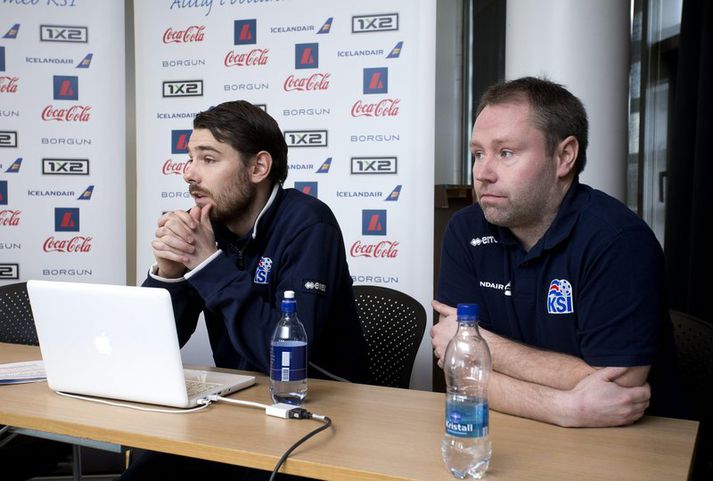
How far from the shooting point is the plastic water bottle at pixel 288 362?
148 centimetres

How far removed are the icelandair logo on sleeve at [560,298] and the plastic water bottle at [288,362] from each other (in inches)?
23.9

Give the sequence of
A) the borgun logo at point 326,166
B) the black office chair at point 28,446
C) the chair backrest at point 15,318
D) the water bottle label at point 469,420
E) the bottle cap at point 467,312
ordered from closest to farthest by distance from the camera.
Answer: the water bottle label at point 469,420 < the bottle cap at point 467,312 < the black office chair at point 28,446 < the chair backrest at point 15,318 < the borgun logo at point 326,166

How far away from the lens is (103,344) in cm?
146

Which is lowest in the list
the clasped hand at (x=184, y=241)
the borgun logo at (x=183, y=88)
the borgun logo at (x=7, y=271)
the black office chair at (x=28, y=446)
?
the black office chair at (x=28, y=446)

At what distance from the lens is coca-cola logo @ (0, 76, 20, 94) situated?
372 centimetres

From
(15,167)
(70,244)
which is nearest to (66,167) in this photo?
(15,167)

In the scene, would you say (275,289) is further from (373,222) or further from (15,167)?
(15,167)

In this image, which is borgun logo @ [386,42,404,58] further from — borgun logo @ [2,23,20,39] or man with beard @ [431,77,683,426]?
borgun logo @ [2,23,20,39]

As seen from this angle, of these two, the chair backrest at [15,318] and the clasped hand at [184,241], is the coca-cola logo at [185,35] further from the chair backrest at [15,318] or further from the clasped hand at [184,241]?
the clasped hand at [184,241]

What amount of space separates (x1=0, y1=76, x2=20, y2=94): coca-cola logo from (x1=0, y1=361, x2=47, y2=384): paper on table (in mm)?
2355

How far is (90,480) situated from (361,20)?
272cm

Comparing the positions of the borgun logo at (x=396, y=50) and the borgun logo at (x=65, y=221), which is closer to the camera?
the borgun logo at (x=396, y=50)

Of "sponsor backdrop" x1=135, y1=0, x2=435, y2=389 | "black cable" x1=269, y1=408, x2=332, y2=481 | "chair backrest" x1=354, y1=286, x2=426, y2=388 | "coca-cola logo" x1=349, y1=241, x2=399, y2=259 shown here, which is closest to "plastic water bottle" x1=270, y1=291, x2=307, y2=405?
"black cable" x1=269, y1=408, x2=332, y2=481

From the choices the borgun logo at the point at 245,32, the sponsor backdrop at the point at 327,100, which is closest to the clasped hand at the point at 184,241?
the sponsor backdrop at the point at 327,100
